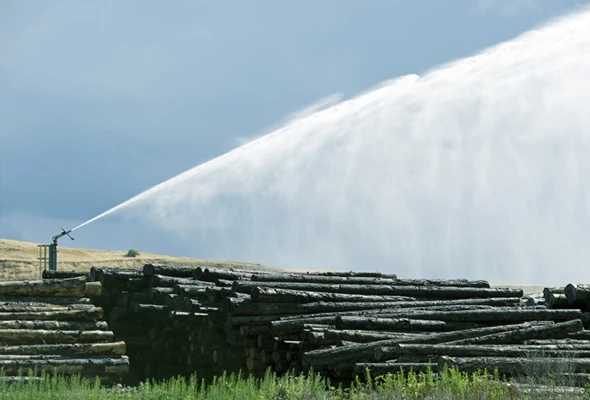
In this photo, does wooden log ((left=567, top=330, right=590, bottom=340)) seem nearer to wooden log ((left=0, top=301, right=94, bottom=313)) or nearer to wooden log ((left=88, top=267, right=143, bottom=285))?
wooden log ((left=0, top=301, right=94, bottom=313))

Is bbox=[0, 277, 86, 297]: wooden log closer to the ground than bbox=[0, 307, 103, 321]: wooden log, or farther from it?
farther from it

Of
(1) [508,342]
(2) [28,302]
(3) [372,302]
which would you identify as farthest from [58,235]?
(1) [508,342]

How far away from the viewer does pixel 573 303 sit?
18.6 metres

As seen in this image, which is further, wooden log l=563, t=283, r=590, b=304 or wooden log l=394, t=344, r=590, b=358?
wooden log l=563, t=283, r=590, b=304

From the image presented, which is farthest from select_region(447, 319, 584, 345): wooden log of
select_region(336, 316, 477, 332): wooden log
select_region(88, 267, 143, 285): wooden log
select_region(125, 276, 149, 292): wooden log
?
select_region(88, 267, 143, 285): wooden log

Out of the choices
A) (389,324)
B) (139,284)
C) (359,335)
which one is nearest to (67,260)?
(139,284)

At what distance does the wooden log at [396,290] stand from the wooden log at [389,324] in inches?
118

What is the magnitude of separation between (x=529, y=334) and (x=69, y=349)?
904 cm

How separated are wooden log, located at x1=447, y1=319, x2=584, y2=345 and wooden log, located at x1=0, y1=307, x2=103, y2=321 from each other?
7960 mm

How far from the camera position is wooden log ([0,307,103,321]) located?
17.0 m

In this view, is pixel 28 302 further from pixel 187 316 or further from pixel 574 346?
pixel 574 346

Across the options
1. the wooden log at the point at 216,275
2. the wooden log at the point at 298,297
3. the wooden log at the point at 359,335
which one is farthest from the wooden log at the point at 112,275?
the wooden log at the point at 359,335

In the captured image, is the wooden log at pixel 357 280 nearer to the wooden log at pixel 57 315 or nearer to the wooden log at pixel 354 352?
the wooden log at pixel 57 315

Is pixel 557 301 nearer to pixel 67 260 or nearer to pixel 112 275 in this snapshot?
pixel 112 275
